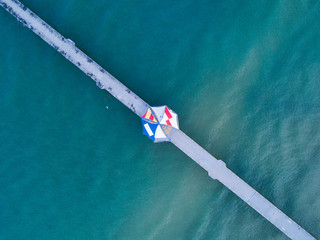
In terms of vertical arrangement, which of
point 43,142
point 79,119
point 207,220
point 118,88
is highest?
point 118,88

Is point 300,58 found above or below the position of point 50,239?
above

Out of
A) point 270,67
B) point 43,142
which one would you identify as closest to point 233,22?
point 270,67

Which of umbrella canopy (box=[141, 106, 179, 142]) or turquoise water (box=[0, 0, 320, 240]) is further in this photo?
turquoise water (box=[0, 0, 320, 240])

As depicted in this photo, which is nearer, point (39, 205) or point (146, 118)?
point (146, 118)

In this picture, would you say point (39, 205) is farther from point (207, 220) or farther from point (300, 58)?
point (300, 58)

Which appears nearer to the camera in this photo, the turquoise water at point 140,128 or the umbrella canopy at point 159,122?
the umbrella canopy at point 159,122
